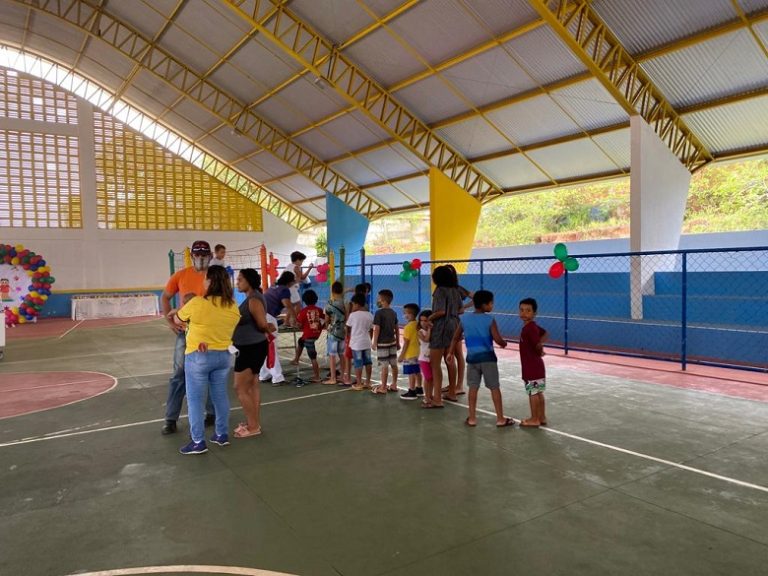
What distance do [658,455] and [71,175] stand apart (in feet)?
84.1

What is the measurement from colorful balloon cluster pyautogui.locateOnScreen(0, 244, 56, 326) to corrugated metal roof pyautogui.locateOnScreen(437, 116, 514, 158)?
15.6 meters

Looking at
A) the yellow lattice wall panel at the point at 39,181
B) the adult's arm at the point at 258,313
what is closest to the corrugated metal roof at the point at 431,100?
the adult's arm at the point at 258,313

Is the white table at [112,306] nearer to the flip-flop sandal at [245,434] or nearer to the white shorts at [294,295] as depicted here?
the white shorts at [294,295]

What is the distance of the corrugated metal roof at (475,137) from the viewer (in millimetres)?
16594

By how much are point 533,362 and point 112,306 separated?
22079 millimetres

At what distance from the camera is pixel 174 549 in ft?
10.1

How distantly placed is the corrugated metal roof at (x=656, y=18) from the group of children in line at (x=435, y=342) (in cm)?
859

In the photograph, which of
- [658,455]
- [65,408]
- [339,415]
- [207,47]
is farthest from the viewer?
[207,47]

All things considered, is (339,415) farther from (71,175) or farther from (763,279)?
(71,175)

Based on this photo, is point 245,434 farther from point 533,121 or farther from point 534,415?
point 533,121

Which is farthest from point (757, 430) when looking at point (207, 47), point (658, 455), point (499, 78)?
point (207, 47)

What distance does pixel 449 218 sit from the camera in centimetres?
1822

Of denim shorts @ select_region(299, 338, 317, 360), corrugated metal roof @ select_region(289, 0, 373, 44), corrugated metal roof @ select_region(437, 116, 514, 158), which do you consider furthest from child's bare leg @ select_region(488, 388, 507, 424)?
corrugated metal roof @ select_region(437, 116, 514, 158)

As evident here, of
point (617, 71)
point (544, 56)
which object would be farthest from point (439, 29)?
point (617, 71)
